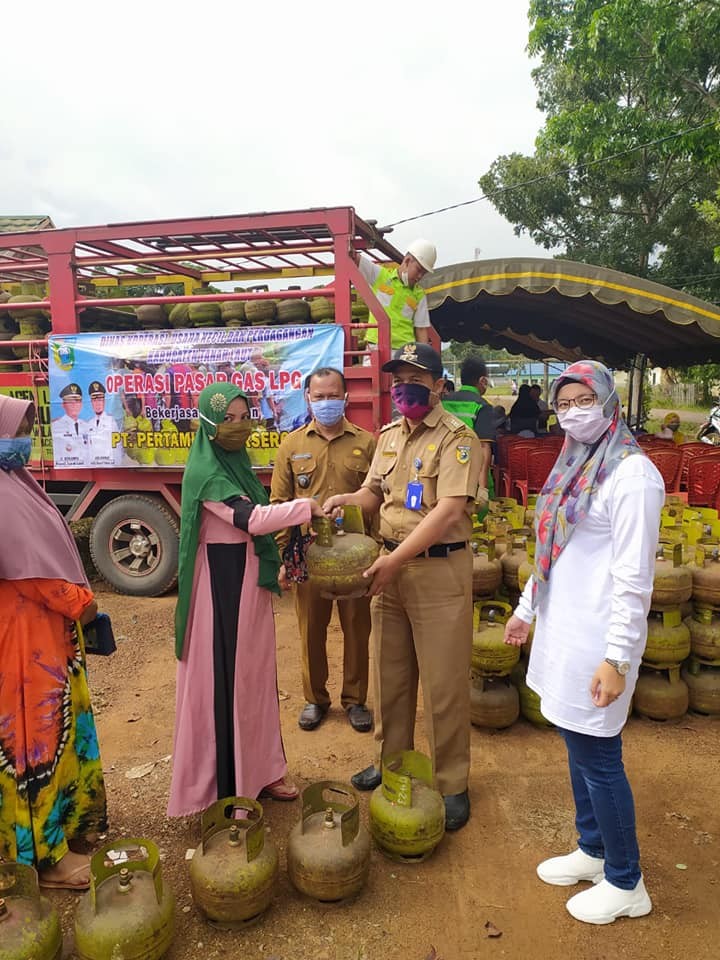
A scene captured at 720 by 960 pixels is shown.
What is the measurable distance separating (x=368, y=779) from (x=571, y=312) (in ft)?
27.7

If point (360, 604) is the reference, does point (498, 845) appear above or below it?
below

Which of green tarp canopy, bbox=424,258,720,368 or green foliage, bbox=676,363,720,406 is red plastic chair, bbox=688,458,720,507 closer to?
green tarp canopy, bbox=424,258,720,368

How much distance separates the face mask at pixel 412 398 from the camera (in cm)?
264

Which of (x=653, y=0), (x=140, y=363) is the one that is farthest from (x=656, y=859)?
(x=653, y=0)

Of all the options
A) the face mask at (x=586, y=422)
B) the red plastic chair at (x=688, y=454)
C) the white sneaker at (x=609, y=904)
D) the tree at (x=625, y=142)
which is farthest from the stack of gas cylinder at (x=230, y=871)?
the tree at (x=625, y=142)

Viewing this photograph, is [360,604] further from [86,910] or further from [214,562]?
[86,910]

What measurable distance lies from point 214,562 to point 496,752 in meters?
1.89

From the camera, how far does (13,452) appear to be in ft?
7.20

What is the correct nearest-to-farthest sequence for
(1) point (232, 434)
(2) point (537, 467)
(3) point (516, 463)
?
(1) point (232, 434) → (2) point (537, 467) → (3) point (516, 463)

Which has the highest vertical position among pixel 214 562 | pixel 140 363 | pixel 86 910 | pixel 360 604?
pixel 140 363

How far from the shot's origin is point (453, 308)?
33.4ft

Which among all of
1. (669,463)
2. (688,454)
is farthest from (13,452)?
(688,454)

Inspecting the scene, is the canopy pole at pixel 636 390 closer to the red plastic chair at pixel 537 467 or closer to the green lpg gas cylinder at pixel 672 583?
the red plastic chair at pixel 537 467

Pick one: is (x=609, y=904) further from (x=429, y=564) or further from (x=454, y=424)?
(x=454, y=424)
